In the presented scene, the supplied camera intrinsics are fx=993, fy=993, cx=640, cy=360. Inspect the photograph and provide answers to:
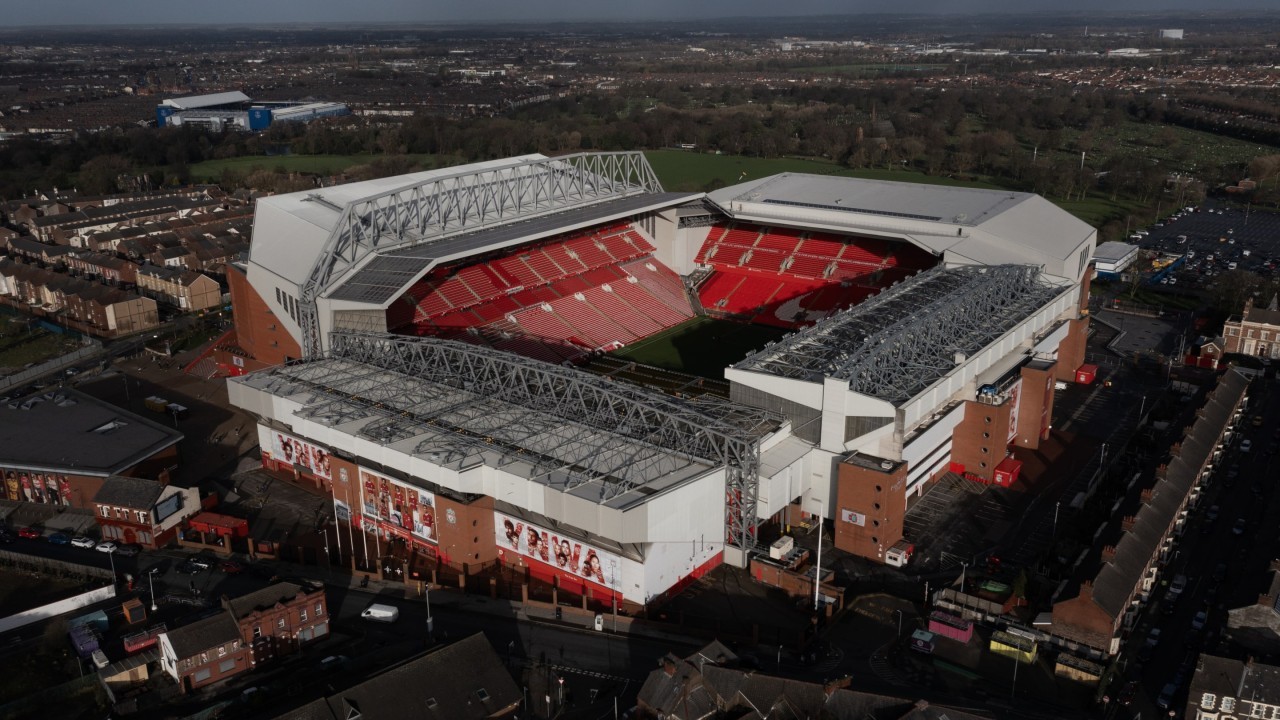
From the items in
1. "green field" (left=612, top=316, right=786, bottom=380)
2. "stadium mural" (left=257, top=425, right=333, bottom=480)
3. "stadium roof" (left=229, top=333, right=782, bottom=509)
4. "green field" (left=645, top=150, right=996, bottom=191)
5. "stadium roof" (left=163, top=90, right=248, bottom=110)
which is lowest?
"green field" (left=612, top=316, right=786, bottom=380)

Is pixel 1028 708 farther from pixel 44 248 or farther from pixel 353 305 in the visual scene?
pixel 44 248

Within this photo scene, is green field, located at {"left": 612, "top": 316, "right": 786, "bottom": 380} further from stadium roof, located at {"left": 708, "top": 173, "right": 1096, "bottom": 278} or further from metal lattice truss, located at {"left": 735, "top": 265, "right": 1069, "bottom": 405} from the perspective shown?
metal lattice truss, located at {"left": 735, "top": 265, "right": 1069, "bottom": 405}

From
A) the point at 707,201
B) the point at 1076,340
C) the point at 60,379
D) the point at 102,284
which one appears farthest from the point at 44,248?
the point at 1076,340

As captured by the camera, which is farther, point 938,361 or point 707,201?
point 707,201

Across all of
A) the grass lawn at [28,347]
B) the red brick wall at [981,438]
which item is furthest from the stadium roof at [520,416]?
the grass lawn at [28,347]

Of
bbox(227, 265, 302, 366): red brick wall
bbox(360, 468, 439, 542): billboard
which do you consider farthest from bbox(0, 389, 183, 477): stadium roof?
bbox(360, 468, 439, 542): billboard

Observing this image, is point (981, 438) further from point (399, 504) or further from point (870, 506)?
point (399, 504)
